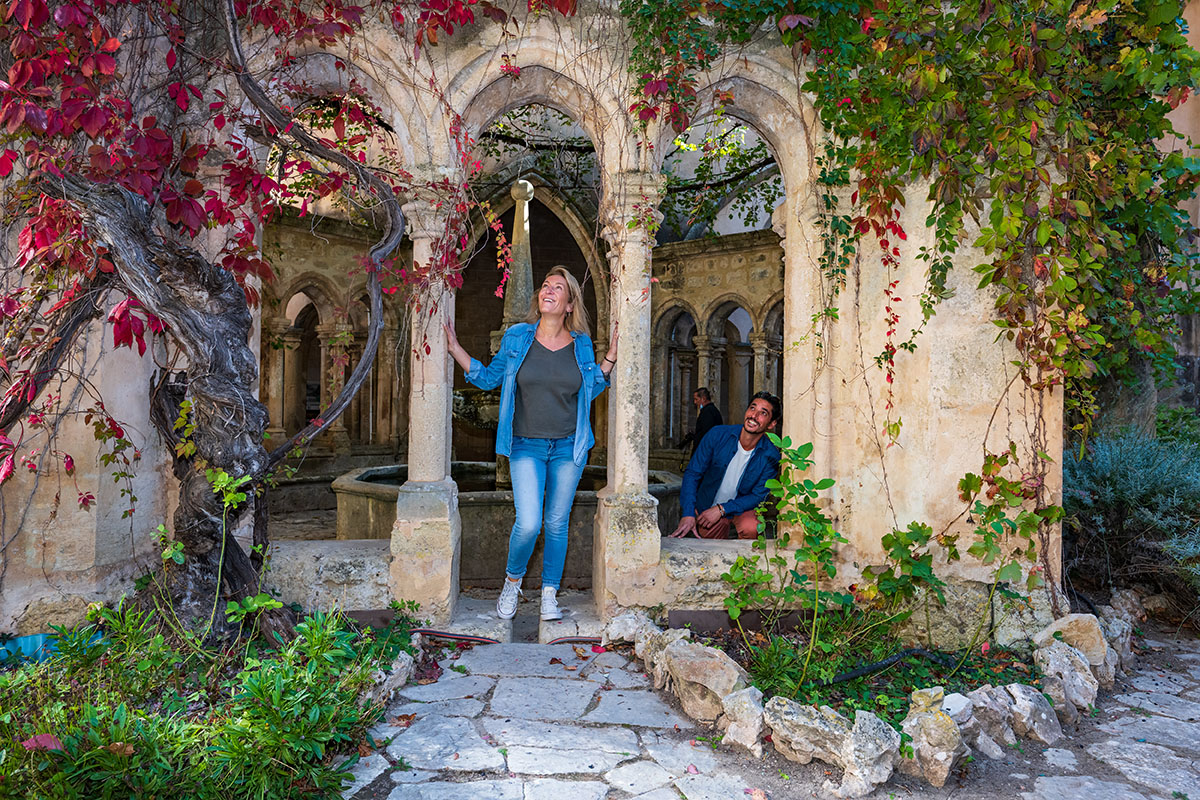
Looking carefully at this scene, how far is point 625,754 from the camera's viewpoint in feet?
8.10

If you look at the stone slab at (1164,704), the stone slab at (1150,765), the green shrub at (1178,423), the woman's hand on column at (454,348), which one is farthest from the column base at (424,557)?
the green shrub at (1178,423)

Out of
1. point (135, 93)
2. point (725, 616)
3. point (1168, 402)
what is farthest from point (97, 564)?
point (1168, 402)

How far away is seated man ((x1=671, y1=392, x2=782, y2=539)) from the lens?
416 cm

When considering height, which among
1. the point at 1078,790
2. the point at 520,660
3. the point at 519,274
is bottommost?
the point at 1078,790

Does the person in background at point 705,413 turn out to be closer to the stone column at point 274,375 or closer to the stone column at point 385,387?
the stone column at point 385,387

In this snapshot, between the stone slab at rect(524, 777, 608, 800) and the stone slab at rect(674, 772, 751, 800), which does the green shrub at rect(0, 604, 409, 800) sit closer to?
the stone slab at rect(524, 777, 608, 800)

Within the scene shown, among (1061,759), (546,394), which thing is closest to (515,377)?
(546,394)

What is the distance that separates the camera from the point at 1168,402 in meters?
6.57

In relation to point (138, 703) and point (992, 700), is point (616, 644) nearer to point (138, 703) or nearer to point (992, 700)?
point (992, 700)

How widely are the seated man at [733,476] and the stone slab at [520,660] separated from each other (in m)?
0.97

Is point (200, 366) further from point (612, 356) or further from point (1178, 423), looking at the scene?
point (1178, 423)

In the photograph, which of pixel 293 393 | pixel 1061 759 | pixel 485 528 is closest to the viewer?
pixel 1061 759

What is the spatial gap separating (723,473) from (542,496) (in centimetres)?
122

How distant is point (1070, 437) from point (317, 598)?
4.24m
